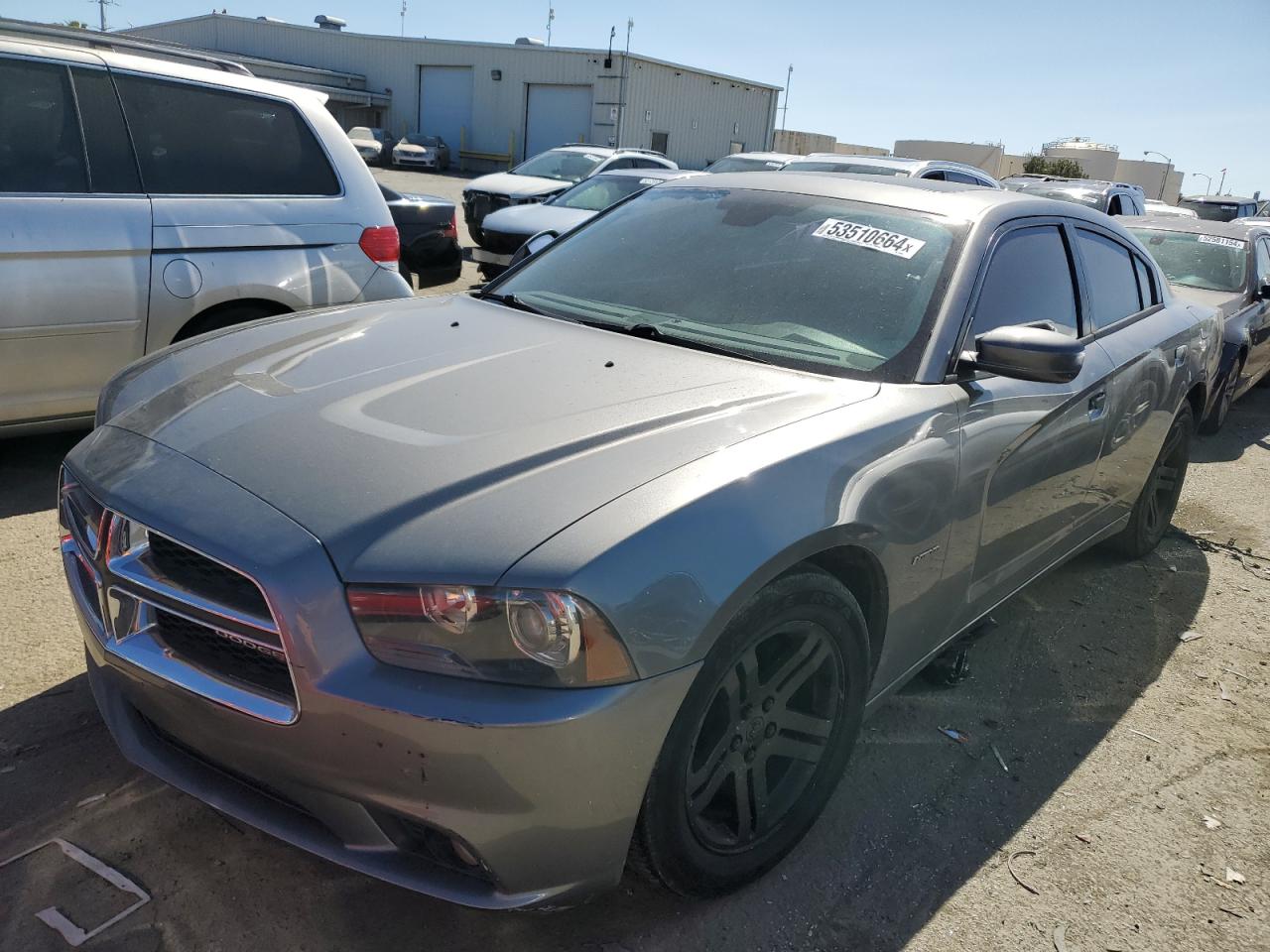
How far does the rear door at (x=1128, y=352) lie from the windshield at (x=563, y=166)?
38.6 ft

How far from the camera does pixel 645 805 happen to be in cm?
201

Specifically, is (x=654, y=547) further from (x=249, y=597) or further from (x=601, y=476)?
(x=249, y=597)

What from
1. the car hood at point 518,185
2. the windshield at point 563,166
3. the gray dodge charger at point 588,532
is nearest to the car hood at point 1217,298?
the gray dodge charger at point 588,532

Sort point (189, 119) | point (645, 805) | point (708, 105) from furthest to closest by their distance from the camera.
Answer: point (708, 105) → point (189, 119) → point (645, 805)

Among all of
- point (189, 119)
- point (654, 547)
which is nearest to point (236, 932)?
point (654, 547)

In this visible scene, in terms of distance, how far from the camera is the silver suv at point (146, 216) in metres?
4.05

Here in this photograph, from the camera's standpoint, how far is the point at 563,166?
15.5m

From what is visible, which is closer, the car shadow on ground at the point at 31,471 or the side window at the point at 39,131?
the side window at the point at 39,131

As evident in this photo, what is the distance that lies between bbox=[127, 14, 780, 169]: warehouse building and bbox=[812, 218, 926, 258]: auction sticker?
31.6m

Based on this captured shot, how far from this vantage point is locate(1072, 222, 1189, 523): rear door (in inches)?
147

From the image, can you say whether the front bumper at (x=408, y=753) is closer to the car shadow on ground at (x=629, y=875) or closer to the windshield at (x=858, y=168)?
the car shadow on ground at (x=629, y=875)

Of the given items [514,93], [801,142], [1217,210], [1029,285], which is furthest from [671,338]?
[801,142]

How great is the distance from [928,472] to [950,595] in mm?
466

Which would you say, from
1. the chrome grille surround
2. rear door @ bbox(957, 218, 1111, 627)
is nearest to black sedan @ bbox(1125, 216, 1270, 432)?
rear door @ bbox(957, 218, 1111, 627)
